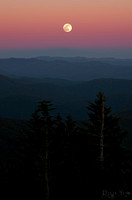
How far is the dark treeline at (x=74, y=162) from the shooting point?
17.8 meters

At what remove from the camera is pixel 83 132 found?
22266 millimetres

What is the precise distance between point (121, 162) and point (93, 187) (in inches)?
129

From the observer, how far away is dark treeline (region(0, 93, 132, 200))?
17844 mm

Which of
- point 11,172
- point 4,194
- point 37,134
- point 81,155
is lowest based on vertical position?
point 4,194

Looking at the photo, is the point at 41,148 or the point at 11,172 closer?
the point at 41,148

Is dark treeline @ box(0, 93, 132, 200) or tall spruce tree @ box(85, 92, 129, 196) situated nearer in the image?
dark treeline @ box(0, 93, 132, 200)

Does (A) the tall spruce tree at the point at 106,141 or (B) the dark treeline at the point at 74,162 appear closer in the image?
(B) the dark treeline at the point at 74,162

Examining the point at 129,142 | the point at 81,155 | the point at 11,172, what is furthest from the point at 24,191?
the point at 129,142

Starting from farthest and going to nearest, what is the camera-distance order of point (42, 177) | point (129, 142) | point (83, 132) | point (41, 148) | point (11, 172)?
1. point (129, 142)
2. point (11, 172)
3. point (83, 132)
4. point (42, 177)
5. point (41, 148)

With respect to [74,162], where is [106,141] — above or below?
above

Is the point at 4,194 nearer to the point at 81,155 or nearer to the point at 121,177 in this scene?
the point at 81,155

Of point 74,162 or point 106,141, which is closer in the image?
point 106,141

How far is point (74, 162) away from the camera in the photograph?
22.6m

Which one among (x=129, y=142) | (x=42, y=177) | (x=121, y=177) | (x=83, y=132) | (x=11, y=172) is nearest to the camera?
(x=42, y=177)
